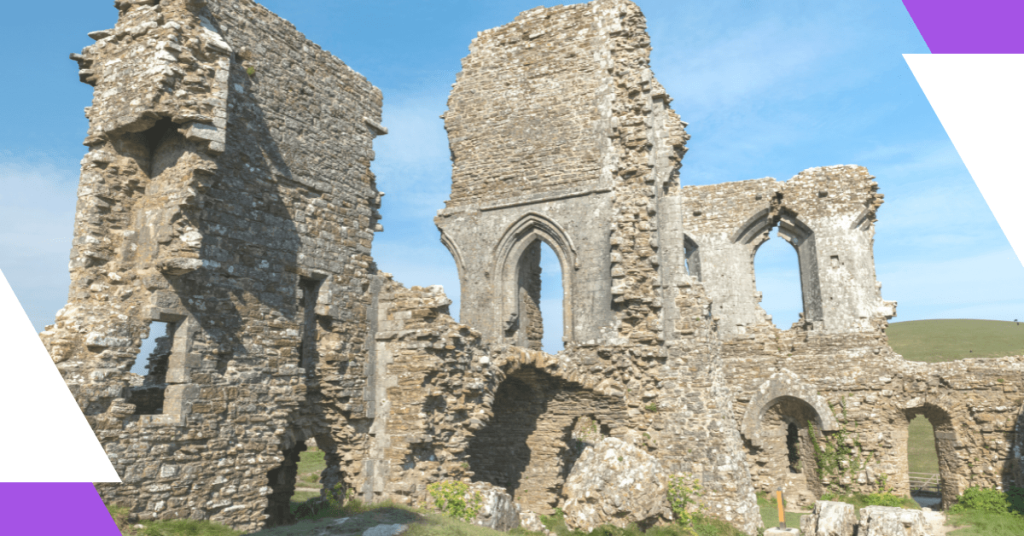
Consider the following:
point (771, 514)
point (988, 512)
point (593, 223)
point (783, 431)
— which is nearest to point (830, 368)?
point (783, 431)

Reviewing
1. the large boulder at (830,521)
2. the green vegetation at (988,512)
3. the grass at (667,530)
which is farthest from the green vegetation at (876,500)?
the grass at (667,530)

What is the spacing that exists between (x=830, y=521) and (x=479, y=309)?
23.9 feet

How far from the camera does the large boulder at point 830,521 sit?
408 inches

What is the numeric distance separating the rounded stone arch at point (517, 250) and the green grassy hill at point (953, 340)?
1915 centimetres

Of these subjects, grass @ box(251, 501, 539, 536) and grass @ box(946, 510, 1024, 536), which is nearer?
grass @ box(251, 501, 539, 536)

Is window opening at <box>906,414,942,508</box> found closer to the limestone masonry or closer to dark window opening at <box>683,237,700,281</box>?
the limestone masonry

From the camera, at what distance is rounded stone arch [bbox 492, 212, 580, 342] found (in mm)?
13148

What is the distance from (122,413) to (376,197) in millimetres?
4622

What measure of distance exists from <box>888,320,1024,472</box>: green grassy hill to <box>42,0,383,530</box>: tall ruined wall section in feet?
81.3

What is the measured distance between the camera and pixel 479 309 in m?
13.8

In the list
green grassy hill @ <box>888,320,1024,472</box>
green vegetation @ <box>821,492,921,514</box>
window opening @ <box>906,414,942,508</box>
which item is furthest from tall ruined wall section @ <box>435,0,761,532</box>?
green grassy hill @ <box>888,320,1024,472</box>

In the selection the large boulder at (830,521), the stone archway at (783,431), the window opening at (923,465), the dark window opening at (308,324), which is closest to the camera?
the dark window opening at (308,324)

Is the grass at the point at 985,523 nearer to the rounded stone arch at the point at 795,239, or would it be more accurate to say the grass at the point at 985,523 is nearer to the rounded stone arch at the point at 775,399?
the rounded stone arch at the point at 775,399

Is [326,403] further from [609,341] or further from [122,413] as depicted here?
[609,341]
